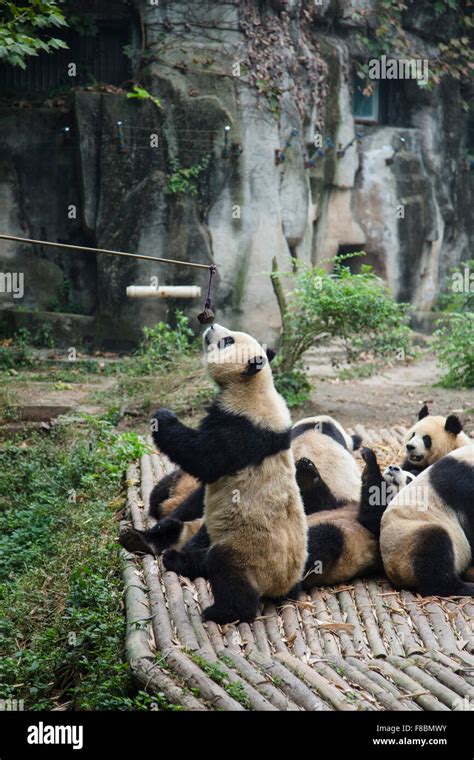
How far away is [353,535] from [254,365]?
4.61 ft

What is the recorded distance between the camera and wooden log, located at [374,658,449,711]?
402cm

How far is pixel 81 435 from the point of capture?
9828mm

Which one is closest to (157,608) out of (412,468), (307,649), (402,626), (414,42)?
(307,649)

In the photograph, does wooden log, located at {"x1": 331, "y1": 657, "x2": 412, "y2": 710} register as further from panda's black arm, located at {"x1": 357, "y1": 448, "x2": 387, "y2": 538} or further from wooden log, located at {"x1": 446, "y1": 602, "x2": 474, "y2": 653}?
panda's black arm, located at {"x1": 357, "y1": 448, "x2": 387, "y2": 538}

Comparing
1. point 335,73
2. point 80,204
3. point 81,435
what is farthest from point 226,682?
point 335,73

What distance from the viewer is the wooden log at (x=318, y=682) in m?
3.95

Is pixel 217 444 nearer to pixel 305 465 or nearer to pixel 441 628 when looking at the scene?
pixel 305 465

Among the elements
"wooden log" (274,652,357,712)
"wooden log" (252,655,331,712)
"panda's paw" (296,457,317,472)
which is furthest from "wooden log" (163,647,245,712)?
"panda's paw" (296,457,317,472)

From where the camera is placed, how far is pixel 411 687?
4215 mm

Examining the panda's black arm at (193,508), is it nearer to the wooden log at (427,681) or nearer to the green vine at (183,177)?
the wooden log at (427,681)

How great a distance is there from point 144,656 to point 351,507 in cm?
242

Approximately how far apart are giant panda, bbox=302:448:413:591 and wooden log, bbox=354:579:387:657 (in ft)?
0.50

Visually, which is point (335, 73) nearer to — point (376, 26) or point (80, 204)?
point (376, 26)

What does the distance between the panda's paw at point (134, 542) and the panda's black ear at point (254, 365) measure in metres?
1.42
